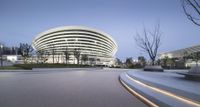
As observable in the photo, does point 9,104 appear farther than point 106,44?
No

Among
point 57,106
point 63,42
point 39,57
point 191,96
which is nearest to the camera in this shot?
point 57,106

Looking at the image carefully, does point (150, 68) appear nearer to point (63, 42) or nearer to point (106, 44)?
point (63, 42)

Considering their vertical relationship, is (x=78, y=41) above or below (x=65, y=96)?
above

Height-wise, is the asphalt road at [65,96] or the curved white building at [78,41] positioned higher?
the curved white building at [78,41]

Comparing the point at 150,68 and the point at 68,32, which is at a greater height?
the point at 68,32

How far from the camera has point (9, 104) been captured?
370 inches

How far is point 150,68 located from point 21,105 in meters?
36.0

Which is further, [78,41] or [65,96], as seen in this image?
[78,41]

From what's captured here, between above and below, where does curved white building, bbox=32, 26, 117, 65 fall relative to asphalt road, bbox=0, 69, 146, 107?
above

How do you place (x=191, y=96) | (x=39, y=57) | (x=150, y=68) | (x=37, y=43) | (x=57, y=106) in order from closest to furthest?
1. (x=57, y=106)
2. (x=191, y=96)
3. (x=150, y=68)
4. (x=39, y=57)
5. (x=37, y=43)

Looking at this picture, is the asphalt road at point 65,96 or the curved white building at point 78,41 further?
the curved white building at point 78,41

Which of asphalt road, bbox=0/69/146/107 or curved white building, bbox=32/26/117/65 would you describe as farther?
curved white building, bbox=32/26/117/65

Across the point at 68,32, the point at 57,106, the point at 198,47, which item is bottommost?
the point at 57,106

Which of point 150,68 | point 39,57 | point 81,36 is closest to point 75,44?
point 81,36
